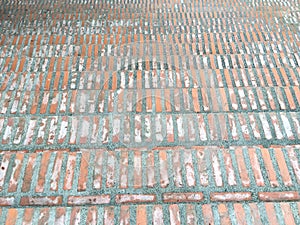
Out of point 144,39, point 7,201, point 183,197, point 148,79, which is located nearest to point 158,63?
point 148,79

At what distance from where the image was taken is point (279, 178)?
2.04 metres

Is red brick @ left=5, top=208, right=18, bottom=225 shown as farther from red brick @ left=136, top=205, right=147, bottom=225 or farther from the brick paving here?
red brick @ left=136, top=205, right=147, bottom=225

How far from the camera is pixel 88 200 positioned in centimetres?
199

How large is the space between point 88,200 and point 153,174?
482mm

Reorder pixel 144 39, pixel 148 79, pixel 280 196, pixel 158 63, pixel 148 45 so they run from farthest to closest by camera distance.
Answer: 1. pixel 144 39
2. pixel 148 45
3. pixel 158 63
4. pixel 148 79
5. pixel 280 196

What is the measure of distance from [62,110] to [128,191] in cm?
126

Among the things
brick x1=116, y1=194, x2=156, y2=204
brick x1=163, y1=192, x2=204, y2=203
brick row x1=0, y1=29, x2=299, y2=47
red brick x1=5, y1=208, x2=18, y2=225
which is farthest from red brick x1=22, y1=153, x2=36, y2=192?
brick row x1=0, y1=29, x2=299, y2=47

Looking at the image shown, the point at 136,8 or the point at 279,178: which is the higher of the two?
the point at 279,178

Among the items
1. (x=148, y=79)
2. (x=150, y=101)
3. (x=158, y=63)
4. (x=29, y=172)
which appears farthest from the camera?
(x=158, y=63)

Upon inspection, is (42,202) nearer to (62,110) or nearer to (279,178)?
(62,110)

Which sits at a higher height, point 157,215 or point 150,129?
point 157,215

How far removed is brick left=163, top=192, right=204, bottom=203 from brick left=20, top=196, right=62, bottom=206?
2.36 ft

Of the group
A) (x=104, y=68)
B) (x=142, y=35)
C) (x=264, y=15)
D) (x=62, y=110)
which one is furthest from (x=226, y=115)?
(x=264, y=15)

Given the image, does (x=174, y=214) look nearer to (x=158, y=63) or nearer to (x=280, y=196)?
(x=280, y=196)
